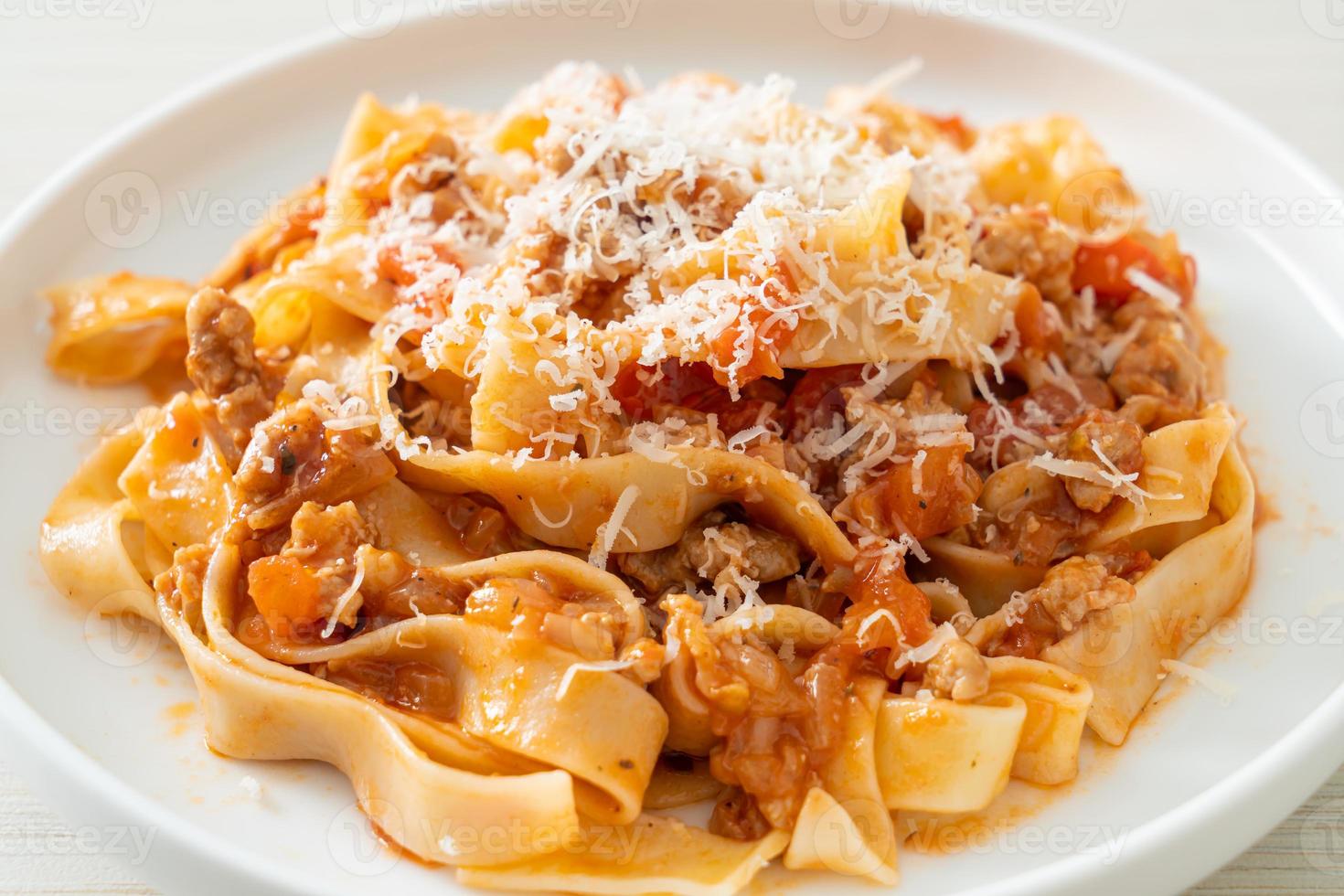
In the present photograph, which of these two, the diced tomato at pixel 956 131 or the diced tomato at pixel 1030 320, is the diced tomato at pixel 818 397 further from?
the diced tomato at pixel 956 131

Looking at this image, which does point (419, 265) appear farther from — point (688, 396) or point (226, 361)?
point (688, 396)

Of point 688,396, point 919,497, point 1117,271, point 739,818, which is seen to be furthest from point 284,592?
point 1117,271

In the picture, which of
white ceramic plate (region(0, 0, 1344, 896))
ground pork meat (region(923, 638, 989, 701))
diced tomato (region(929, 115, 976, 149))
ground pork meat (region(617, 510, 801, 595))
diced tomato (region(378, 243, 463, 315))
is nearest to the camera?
white ceramic plate (region(0, 0, 1344, 896))

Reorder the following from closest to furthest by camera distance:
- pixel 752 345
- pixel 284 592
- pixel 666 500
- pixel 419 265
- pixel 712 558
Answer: pixel 284 592
pixel 752 345
pixel 712 558
pixel 666 500
pixel 419 265

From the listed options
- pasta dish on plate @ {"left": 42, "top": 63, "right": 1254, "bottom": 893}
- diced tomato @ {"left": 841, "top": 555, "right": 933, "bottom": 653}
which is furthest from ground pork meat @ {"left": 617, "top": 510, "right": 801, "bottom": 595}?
diced tomato @ {"left": 841, "top": 555, "right": 933, "bottom": 653}

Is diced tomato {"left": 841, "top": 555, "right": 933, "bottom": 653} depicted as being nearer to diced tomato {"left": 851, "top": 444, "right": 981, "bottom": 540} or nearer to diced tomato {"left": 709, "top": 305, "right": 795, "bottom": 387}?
diced tomato {"left": 851, "top": 444, "right": 981, "bottom": 540}

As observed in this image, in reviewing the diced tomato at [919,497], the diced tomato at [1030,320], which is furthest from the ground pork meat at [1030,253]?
the diced tomato at [919,497]

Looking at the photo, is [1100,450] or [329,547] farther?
[1100,450]
